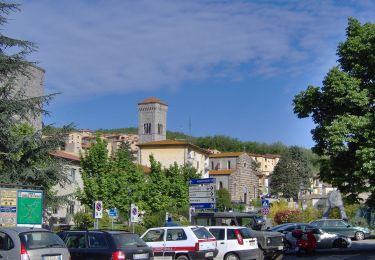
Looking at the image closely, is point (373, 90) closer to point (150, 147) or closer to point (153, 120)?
point (150, 147)

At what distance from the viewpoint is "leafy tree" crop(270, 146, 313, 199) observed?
124 metres

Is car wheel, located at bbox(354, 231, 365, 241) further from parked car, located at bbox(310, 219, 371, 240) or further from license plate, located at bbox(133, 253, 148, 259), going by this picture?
license plate, located at bbox(133, 253, 148, 259)

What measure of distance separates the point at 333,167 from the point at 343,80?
413cm

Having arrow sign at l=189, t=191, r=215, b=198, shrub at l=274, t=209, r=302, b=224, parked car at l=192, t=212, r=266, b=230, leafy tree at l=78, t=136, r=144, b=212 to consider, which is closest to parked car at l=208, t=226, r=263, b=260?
parked car at l=192, t=212, r=266, b=230

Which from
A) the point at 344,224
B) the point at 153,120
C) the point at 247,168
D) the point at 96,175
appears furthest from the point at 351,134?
the point at 153,120

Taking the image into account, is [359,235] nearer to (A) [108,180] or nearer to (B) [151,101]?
(A) [108,180]

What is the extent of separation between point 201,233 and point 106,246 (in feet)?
18.2

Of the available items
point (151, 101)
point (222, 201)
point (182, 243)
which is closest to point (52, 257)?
point (182, 243)

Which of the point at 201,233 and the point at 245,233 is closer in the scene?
the point at 201,233

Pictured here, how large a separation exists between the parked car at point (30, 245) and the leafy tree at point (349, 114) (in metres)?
15.3

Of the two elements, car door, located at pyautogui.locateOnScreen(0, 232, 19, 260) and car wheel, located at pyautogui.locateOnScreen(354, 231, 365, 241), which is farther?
car wheel, located at pyautogui.locateOnScreen(354, 231, 365, 241)

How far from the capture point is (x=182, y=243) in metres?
20.1

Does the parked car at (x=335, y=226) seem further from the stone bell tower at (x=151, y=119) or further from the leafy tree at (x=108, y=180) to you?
the stone bell tower at (x=151, y=119)

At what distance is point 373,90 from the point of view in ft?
88.9
